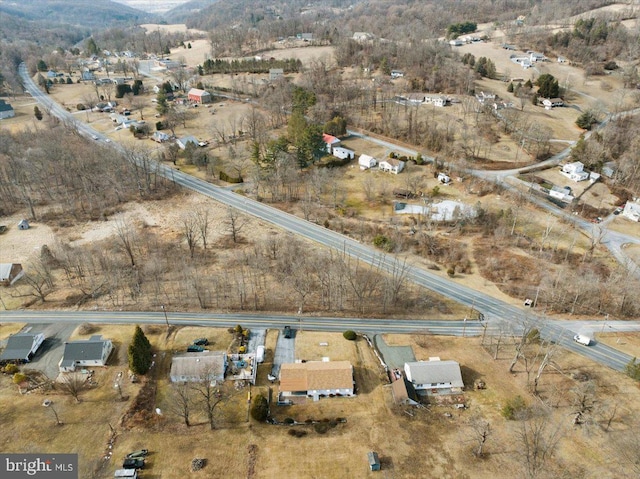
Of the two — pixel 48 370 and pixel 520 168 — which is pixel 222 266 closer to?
pixel 48 370

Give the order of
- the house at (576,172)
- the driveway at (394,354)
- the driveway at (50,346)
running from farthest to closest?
the house at (576,172) → the driveway at (394,354) → the driveway at (50,346)

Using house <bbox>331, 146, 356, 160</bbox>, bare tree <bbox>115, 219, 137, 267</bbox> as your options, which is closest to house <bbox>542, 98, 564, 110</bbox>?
house <bbox>331, 146, 356, 160</bbox>

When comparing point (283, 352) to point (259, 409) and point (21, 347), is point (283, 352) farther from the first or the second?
point (21, 347)

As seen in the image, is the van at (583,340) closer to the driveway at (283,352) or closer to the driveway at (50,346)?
the driveway at (283,352)

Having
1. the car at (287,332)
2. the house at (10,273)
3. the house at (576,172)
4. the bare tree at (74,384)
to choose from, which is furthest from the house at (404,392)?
the house at (576,172)

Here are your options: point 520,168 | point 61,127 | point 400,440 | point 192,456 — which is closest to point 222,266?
point 192,456

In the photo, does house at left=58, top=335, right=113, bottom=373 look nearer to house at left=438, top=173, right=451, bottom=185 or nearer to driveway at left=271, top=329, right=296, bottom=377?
driveway at left=271, top=329, right=296, bottom=377

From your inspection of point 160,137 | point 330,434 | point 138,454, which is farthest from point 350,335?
point 160,137
